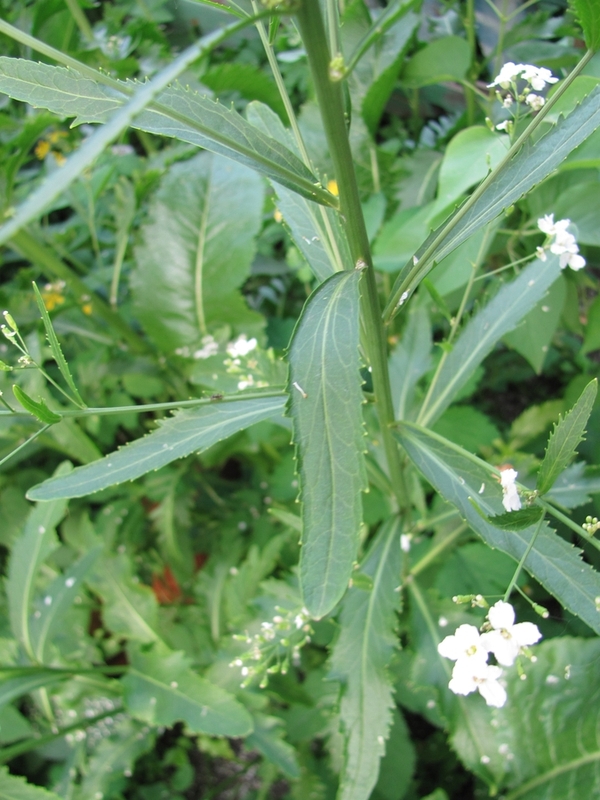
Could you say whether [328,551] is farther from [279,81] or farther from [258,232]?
[258,232]

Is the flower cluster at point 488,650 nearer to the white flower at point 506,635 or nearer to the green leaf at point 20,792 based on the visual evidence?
the white flower at point 506,635

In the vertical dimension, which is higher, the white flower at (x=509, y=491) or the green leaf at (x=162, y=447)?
the green leaf at (x=162, y=447)

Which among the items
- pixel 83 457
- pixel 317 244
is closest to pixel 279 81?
pixel 317 244

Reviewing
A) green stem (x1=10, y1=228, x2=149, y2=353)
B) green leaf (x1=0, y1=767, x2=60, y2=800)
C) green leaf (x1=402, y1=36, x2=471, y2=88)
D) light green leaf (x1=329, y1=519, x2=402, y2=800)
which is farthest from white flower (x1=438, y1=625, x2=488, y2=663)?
green stem (x1=10, y1=228, x2=149, y2=353)

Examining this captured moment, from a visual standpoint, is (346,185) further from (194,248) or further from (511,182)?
(194,248)

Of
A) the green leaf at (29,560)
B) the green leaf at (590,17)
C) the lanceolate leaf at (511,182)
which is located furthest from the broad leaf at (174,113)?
the green leaf at (29,560)

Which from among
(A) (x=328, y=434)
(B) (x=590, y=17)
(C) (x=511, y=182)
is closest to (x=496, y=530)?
(A) (x=328, y=434)

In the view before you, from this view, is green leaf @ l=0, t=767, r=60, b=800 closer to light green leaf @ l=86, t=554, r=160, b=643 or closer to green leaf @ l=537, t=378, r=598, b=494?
light green leaf @ l=86, t=554, r=160, b=643
